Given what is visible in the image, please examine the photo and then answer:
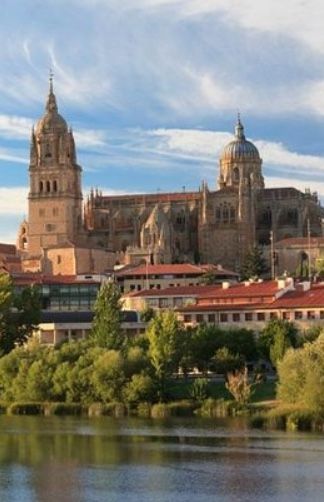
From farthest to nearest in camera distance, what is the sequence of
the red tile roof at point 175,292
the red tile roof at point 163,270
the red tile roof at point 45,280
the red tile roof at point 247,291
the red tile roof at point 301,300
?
the red tile roof at point 163,270 → the red tile roof at point 45,280 → the red tile roof at point 175,292 → the red tile roof at point 247,291 → the red tile roof at point 301,300

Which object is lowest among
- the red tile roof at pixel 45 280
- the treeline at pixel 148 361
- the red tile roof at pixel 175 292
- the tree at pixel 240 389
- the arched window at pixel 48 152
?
the tree at pixel 240 389

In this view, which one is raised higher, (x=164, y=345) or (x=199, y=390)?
(x=164, y=345)

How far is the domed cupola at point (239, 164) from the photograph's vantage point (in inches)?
6491

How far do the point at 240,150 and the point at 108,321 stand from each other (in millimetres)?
89206

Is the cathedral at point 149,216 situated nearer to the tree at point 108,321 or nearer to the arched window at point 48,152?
the arched window at point 48,152

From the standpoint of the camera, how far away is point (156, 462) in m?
52.1

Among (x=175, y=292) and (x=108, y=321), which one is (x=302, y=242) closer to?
(x=175, y=292)

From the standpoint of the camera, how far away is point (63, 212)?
153125mm

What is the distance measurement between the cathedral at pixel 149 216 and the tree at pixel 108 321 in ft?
193

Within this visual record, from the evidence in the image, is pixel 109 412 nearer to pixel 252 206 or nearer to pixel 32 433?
pixel 32 433

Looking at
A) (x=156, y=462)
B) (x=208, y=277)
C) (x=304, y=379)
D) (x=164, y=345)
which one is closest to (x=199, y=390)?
(x=164, y=345)

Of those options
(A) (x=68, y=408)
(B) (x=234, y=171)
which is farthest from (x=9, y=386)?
(B) (x=234, y=171)

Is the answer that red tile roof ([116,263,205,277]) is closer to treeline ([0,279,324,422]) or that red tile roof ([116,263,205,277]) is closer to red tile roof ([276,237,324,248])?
red tile roof ([276,237,324,248])

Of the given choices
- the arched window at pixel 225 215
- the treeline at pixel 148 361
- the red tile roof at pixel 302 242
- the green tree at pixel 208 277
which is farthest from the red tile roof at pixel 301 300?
the arched window at pixel 225 215
